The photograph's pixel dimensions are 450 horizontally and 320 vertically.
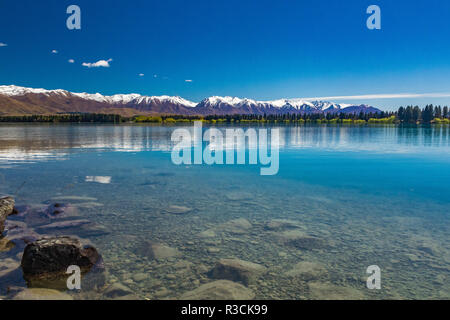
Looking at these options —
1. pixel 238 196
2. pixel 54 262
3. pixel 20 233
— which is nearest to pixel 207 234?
pixel 54 262

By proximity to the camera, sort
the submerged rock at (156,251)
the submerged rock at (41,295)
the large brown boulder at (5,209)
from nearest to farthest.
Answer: the submerged rock at (41,295), the submerged rock at (156,251), the large brown boulder at (5,209)

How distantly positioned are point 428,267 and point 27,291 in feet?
40.2

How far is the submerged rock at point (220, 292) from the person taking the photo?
329 inches

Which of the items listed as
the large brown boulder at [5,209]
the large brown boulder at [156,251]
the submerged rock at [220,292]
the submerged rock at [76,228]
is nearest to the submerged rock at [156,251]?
the large brown boulder at [156,251]

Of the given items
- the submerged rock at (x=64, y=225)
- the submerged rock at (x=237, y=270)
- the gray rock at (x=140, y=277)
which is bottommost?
the gray rock at (x=140, y=277)

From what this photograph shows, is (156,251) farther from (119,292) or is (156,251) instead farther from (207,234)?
(119,292)

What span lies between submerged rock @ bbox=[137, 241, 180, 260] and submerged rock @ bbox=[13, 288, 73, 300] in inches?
126

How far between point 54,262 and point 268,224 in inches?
348

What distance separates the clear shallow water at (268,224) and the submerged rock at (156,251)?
178 millimetres

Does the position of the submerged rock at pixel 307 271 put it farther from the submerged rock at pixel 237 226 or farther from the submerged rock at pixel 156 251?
the submerged rock at pixel 156 251

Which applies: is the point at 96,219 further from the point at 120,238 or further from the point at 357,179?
the point at 357,179

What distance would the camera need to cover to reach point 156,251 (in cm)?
1138
